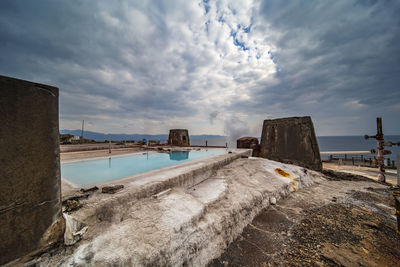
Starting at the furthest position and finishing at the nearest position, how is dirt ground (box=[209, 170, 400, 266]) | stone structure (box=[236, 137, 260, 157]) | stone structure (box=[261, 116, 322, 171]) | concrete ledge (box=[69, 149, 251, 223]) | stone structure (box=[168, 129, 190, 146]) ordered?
1. stone structure (box=[168, 129, 190, 146])
2. stone structure (box=[236, 137, 260, 157])
3. stone structure (box=[261, 116, 322, 171])
4. dirt ground (box=[209, 170, 400, 266])
5. concrete ledge (box=[69, 149, 251, 223])

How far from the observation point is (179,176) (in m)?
3.45

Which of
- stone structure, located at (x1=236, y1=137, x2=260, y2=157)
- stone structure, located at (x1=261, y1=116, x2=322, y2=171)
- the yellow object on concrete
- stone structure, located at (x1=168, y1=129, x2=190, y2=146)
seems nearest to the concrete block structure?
stone structure, located at (x1=236, y1=137, x2=260, y2=157)

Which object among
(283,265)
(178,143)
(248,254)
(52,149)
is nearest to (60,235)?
(52,149)

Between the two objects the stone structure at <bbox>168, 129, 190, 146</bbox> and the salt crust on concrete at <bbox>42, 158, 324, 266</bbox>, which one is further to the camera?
the stone structure at <bbox>168, 129, 190, 146</bbox>

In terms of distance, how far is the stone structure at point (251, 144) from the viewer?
9.89 meters

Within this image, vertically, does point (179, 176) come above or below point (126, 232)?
above

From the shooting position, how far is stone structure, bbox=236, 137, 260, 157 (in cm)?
989

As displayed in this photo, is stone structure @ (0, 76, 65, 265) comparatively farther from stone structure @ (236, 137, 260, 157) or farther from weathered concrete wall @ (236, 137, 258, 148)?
weathered concrete wall @ (236, 137, 258, 148)

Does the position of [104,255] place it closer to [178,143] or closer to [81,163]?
[81,163]

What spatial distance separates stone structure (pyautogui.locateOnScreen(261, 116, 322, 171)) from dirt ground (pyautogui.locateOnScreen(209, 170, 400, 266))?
353cm

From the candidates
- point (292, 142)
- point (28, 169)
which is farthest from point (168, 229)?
point (292, 142)

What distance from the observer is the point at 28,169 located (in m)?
1.37

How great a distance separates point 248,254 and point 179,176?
195cm

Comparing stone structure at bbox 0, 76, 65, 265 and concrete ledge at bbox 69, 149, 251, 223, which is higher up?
stone structure at bbox 0, 76, 65, 265
